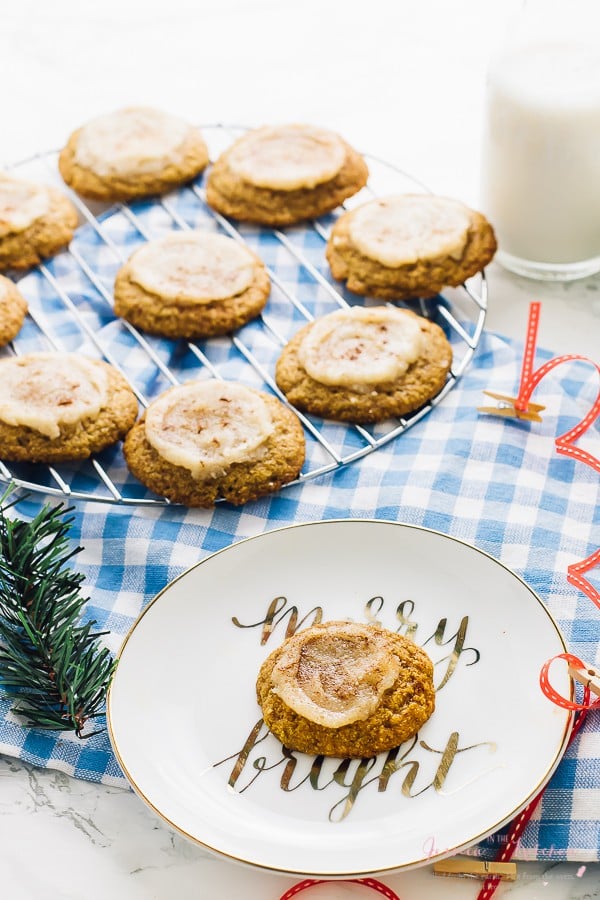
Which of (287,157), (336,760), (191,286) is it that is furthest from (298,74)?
(336,760)

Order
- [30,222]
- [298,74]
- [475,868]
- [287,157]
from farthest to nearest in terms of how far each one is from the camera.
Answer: [298,74] → [287,157] → [30,222] → [475,868]

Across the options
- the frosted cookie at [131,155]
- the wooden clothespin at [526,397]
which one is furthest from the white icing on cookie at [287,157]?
the wooden clothespin at [526,397]

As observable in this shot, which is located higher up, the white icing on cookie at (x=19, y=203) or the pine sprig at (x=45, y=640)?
the white icing on cookie at (x=19, y=203)

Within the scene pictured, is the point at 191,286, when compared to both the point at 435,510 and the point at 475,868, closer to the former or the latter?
the point at 435,510

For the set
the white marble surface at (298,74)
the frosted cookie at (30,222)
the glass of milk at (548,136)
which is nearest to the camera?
the glass of milk at (548,136)

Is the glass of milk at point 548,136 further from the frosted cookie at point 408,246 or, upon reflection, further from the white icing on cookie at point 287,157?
the white icing on cookie at point 287,157
